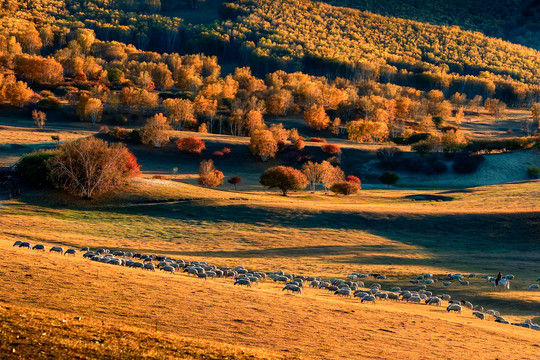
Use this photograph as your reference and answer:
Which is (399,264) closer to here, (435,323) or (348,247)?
(348,247)

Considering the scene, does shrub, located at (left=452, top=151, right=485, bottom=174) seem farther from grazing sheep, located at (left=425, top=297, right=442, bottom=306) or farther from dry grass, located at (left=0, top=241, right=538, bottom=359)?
dry grass, located at (left=0, top=241, right=538, bottom=359)

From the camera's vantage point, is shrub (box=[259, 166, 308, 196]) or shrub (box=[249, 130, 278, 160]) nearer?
shrub (box=[259, 166, 308, 196])

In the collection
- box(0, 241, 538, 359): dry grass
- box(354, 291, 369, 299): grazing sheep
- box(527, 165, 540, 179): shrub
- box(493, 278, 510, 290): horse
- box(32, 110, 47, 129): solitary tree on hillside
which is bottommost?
box(493, 278, 510, 290): horse

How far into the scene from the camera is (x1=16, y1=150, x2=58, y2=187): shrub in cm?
8388

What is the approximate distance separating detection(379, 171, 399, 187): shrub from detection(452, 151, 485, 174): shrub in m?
18.1

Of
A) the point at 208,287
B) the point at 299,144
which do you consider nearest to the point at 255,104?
the point at 299,144

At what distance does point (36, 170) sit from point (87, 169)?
7.72 metres

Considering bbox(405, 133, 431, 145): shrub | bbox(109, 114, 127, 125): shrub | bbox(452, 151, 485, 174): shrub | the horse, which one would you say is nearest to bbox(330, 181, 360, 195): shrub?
bbox(452, 151, 485, 174): shrub

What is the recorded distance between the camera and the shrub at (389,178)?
128462 mm

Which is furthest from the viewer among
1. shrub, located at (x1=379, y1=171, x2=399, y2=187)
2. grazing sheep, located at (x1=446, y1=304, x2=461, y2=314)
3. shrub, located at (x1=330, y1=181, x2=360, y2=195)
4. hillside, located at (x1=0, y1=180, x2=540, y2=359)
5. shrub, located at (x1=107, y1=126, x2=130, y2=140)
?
shrub, located at (x1=107, y1=126, x2=130, y2=140)

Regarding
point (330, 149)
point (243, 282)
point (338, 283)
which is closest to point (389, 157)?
point (330, 149)

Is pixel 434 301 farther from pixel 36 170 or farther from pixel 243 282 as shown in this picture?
pixel 36 170

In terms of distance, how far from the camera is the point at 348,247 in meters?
65.0

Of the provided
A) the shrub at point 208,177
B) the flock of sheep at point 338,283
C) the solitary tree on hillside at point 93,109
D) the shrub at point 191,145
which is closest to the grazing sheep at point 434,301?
the flock of sheep at point 338,283
